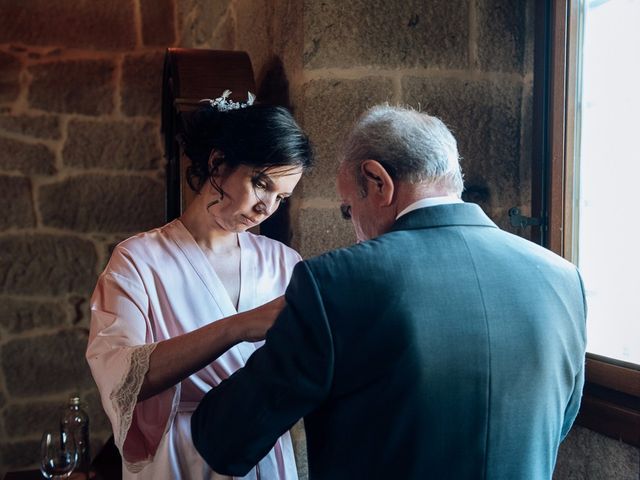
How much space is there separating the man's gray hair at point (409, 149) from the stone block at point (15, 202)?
2.41 metres

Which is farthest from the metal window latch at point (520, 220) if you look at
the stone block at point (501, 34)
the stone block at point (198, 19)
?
the stone block at point (198, 19)

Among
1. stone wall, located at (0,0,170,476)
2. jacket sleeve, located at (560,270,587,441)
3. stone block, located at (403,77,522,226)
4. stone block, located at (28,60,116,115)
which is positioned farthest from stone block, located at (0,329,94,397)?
jacket sleeve, located at (560,270,587,441)

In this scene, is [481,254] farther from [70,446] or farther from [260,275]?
[70,446]

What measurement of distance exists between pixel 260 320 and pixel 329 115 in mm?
781

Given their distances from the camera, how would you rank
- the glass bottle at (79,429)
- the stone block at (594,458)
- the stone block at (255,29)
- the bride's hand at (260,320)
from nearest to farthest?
the bride's hand at (260,320) → the stone block at (594,458) → the glass bottle at (79,429) → the stone block at (255,29)

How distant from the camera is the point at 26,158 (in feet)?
10.1

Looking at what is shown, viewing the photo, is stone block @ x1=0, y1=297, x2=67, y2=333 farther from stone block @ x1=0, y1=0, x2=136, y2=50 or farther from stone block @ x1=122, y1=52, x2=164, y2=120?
stone block @ x1=0, y1=0, x2=136, y2=50

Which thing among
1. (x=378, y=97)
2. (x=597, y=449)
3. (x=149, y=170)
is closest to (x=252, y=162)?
(x=378, y=97)

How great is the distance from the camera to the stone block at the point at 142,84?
319cm

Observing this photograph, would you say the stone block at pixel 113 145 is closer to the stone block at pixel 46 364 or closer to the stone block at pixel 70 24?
the stone block at pixel 70 24

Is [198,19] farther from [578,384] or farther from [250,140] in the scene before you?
[578,384]

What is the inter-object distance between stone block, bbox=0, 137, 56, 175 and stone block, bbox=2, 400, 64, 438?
0.96 m

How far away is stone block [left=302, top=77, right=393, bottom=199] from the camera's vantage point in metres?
1.78

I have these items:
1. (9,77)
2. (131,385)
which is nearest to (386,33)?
(131,385)
